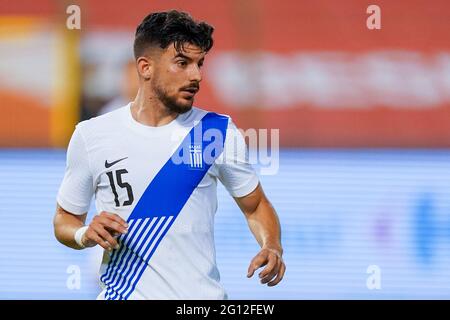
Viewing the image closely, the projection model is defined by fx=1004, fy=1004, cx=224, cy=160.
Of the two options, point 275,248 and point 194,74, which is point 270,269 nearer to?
point 275,248

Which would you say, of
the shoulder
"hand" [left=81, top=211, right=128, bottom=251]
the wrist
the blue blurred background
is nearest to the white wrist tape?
"hand" [left=81, top=211, right=128, bottom=251]

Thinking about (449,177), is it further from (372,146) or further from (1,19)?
(1,19)

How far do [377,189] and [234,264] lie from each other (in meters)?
0.89

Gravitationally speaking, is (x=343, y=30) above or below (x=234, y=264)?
above

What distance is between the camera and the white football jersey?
3330mm

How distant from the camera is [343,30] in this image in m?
5.55

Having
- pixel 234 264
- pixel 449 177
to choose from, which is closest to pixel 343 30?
pixel 449 177

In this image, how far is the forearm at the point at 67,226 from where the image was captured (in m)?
3.47

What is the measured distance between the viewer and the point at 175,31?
11.5ft

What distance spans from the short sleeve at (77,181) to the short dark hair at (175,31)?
0.42 m

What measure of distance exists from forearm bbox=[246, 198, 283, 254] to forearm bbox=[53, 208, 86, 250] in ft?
1.98
